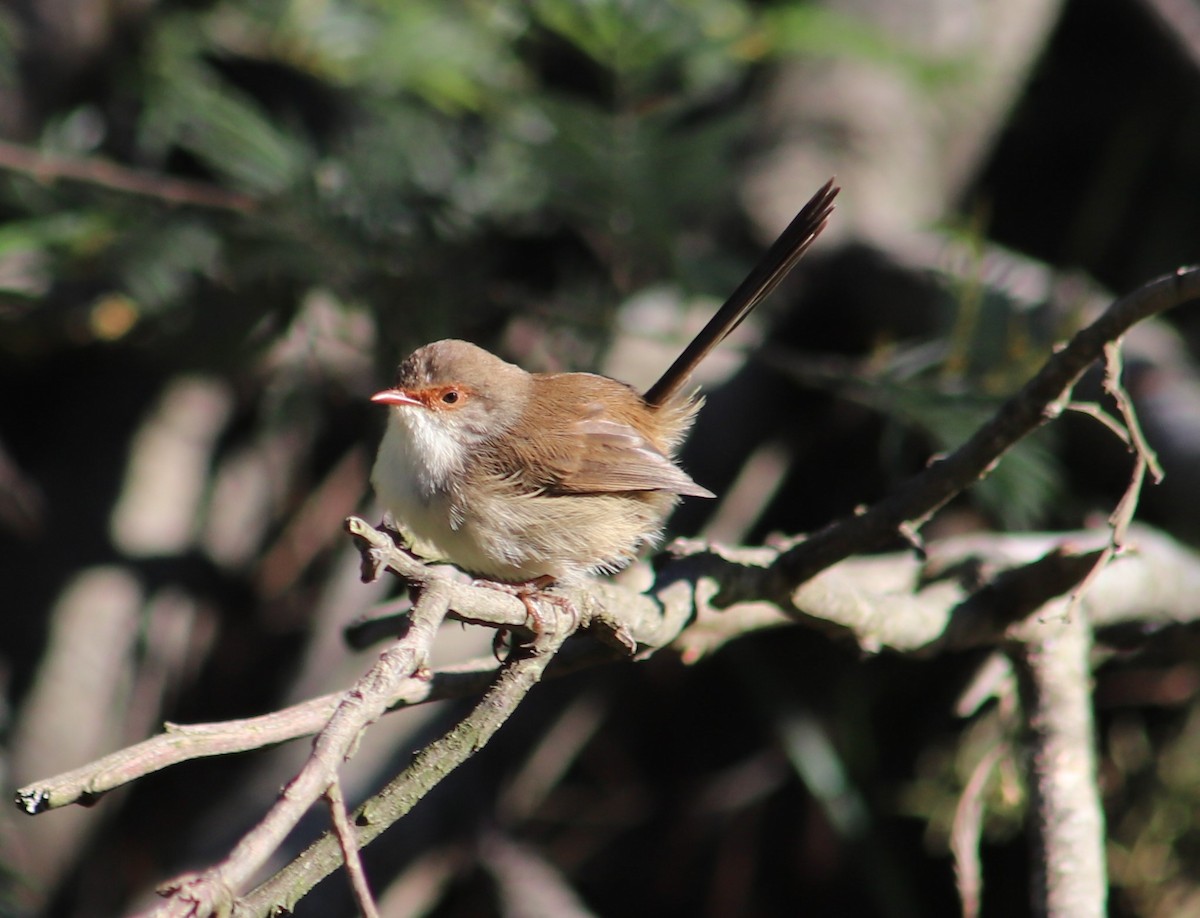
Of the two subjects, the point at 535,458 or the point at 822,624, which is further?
the point at 535,458

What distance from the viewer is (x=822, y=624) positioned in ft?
8.04

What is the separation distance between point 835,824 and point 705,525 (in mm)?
1079

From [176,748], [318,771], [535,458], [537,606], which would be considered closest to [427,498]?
[535,458]

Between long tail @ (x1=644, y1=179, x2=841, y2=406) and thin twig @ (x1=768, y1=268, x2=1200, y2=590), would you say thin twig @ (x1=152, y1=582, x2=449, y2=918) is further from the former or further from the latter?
long tail @ (x1=644, y1=179, x2=841, y2=406)

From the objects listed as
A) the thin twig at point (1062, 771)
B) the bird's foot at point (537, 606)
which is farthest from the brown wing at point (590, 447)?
the bird's foot at point (537, 606)

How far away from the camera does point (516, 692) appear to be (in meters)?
1.71

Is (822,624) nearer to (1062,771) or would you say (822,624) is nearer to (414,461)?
(1062,771)

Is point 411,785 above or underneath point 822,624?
underneath

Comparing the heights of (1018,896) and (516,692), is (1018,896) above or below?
below

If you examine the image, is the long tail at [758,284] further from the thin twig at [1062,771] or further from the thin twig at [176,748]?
the thin twig at [176,748]

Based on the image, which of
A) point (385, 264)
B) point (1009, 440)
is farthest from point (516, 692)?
point (385, 264)

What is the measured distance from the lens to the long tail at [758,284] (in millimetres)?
2812

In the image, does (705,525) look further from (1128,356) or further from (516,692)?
(516,692)

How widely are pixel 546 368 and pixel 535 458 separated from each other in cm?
132
